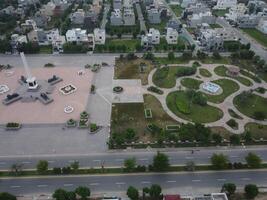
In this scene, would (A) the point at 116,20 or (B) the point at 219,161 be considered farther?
(A) the point at 116,20

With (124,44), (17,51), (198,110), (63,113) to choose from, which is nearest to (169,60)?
(124,44)

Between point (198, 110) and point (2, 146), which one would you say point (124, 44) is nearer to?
point (198, 110)

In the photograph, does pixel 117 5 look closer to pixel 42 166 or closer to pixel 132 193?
pixel 42 166

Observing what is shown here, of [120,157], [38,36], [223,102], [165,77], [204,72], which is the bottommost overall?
[120,157]

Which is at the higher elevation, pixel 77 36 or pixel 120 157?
pixel 77 36

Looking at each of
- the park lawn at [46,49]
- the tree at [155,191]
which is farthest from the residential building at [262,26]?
the tree at [155,191]

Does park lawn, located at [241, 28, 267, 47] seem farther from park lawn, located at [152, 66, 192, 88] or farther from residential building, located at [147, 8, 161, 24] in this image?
park lawn, located at [152, 66, 192, 88]

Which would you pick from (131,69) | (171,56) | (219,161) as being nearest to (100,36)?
(131,69)

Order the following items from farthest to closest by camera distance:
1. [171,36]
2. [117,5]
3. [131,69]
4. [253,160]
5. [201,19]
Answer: [117,5] → [201,19] → [171,36] → [131,69] → [253,160]

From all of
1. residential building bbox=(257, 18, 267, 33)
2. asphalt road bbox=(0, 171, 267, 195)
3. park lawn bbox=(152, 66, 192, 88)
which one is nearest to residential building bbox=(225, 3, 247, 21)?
residential building bbox=(257, 18, 267, 33)

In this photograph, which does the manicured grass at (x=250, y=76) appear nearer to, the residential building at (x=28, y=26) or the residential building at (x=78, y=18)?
the residential building at (x=78, y=18)
